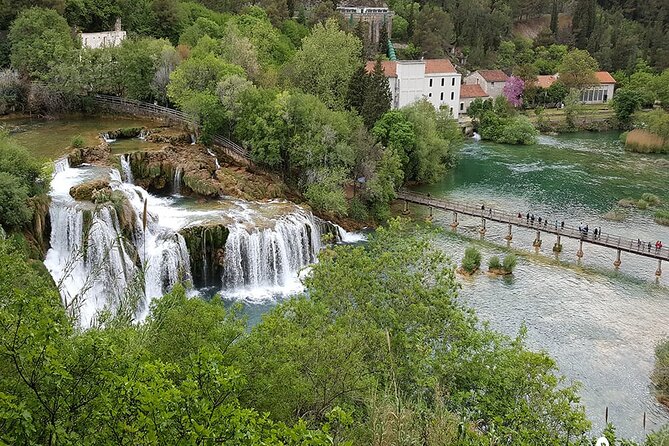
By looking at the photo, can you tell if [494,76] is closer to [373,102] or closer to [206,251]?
[373,102]

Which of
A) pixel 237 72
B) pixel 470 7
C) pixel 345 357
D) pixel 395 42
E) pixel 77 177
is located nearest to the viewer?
pixel 345 357

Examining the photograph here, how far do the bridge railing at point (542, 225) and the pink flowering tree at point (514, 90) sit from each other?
46407 mm

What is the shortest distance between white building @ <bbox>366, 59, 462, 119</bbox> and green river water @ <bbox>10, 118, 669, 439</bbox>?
36.2 feet

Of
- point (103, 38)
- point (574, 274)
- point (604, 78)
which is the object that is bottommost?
point (574, 274)

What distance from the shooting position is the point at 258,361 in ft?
48.4

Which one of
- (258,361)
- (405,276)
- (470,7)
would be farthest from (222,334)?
(470,7)

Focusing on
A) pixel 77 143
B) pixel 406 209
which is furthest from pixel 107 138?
pixel 406 209

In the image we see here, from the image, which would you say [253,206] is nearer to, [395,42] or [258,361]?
[258,361]

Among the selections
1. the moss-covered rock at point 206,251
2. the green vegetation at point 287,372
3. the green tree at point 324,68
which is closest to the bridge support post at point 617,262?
the green vegetation at point 287,372

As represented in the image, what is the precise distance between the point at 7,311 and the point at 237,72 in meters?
41.6

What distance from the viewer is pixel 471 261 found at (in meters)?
38.7

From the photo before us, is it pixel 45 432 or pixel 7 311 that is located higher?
pixel 7 311

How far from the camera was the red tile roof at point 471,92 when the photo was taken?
87.1 metres

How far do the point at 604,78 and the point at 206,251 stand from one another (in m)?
85.1
